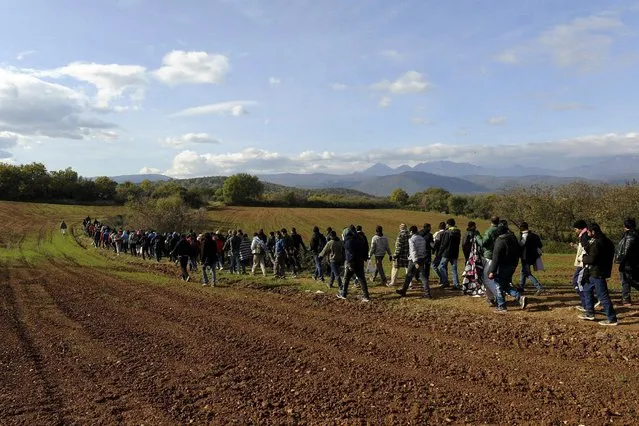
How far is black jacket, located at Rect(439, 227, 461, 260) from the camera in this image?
466 inches

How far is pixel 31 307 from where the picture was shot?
1233cm

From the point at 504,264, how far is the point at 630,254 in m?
2.57

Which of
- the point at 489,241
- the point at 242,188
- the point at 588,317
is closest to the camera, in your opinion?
the point at 588,317

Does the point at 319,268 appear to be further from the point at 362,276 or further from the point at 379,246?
the point at 362,276

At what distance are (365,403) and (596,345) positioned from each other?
432 cm

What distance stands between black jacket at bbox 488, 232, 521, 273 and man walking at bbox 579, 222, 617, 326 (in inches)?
53.5

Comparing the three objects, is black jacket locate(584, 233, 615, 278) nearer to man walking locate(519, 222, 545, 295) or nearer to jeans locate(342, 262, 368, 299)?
man walking locate(519, 222, 545, 295)

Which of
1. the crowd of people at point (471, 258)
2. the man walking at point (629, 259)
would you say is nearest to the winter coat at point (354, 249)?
the crowd of people at point (471, 258)

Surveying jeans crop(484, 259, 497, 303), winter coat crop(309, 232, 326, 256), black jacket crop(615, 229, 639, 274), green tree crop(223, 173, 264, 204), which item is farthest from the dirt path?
green tree crop(223, 173, 264, 204)

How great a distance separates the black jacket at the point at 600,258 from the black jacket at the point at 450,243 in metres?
3.81

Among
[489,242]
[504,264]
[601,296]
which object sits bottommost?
[601,296]

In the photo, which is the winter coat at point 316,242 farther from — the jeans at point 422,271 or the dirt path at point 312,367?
the jeans at point 422,271

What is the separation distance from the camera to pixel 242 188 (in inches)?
4363

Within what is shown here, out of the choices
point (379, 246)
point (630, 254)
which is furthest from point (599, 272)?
point (379, 246)
